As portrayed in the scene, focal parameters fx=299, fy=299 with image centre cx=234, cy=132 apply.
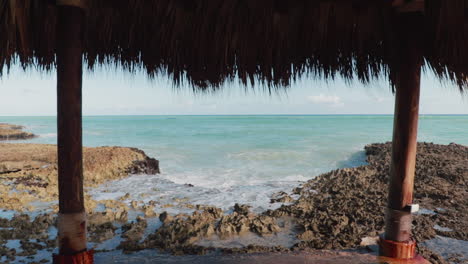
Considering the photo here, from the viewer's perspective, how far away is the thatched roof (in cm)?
174

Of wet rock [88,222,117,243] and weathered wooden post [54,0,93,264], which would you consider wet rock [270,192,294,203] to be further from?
weathered wooden post [54,0,93,264]

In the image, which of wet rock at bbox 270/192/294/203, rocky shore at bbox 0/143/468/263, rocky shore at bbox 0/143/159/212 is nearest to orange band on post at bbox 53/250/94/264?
rocky shore at bbox 0/143/468/263

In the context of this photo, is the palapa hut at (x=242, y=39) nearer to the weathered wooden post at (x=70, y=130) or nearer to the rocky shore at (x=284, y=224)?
the weathered wooden post at (x=70, y=130)

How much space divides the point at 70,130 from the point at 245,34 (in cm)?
120

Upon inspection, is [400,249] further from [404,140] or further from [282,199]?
[282,199]

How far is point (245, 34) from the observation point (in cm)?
189

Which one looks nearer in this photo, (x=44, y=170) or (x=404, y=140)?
(x=404, y=140)

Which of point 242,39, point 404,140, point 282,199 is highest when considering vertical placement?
point 242,39

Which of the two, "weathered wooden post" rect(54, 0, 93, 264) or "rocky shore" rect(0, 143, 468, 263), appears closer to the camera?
"weathered wooden post" rect(54, 0, 93, 264)

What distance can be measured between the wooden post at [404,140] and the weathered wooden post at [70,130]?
197cm

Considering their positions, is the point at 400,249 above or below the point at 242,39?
below

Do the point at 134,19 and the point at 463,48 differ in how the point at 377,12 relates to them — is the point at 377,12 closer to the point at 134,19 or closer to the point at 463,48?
the point at 463,48

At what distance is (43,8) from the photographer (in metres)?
1.82

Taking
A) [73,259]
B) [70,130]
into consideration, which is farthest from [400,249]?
[70,130]
